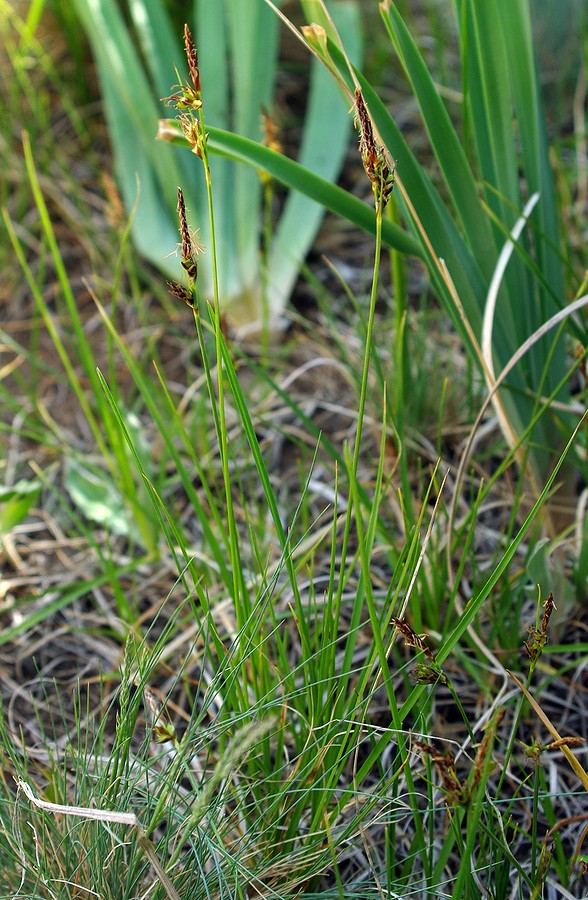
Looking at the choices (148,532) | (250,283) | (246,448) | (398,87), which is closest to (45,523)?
(148,532)

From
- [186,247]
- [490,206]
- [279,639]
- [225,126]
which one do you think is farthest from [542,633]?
[225,126]

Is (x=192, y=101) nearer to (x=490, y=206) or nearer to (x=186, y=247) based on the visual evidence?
(x=186, y=247)

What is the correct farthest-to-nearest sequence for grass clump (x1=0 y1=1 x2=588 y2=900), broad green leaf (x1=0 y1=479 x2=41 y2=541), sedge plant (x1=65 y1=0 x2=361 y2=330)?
sedge plant (x1=65 y1=0 x2=361 y2=330)
broad green leaf (x1=0 y1=479 x2=41 y2=541)
grass clump (x1=0 y1=1 x2=588 y2=900)

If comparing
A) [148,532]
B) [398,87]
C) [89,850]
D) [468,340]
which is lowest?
A: [89,850]

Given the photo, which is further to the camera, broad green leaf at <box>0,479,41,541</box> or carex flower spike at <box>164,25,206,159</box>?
broad green leaf at <box>0,479,41,541</box>

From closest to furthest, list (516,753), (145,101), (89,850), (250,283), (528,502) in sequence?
(89,850) < (516,753) < (528,502) < (145,101) < (250,283)

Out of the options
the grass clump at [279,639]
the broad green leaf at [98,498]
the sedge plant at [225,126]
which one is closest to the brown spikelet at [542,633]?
the grass clump at [279,639]

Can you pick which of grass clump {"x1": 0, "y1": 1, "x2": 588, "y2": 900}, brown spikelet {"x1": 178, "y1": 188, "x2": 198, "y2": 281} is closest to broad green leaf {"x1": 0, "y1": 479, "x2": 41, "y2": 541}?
grass clump {"x1": 0, "y1": 1, "x2": 588, "y2": 900}

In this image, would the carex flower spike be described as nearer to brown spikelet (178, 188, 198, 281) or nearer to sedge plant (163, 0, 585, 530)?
brown spikelet (178, 188, 198, 281)

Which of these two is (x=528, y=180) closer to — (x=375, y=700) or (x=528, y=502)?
(x=528, y=502)
